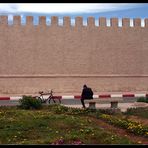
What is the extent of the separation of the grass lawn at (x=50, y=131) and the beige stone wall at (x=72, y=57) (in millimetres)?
15455

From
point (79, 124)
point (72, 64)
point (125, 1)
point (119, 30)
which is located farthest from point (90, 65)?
point (125, 1)

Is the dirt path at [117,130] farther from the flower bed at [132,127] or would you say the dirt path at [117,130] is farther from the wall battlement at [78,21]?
the wall battlement at [78,21]

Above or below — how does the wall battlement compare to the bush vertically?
above

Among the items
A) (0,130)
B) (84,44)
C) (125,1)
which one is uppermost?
(84,44)

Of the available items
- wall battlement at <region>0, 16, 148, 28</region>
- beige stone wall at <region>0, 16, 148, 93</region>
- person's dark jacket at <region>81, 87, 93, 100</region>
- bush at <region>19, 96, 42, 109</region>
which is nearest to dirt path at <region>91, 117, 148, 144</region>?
bush at <region>19, 96, 42, 109</region>

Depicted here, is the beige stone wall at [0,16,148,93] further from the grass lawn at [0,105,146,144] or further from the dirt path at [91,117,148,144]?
the dirt path at [91,117,148,144]

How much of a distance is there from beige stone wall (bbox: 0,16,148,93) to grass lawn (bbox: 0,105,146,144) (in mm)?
15455

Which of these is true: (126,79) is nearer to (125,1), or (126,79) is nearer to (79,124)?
(79,124)

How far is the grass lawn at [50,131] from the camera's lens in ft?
23.5

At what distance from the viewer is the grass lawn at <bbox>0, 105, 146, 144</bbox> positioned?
7.16 metres

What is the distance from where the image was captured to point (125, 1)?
1770mm

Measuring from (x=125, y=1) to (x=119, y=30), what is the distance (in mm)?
26674

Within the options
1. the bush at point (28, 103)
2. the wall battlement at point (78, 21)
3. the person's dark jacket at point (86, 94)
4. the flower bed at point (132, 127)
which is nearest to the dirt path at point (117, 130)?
the flower bed at point (132, 127)

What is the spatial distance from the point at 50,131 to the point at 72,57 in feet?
62.3
